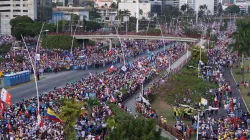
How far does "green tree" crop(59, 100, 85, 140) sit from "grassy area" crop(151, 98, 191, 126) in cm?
1037

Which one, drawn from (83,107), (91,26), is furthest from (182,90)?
(91,26)

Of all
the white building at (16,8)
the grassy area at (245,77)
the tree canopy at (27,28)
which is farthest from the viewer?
the white building at (16,8)

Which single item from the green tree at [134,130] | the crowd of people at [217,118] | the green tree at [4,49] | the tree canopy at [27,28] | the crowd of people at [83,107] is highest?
the tree canopy at [27,28]

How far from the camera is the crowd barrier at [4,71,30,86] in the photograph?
53250 mm

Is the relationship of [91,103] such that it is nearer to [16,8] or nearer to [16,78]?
[16,78]

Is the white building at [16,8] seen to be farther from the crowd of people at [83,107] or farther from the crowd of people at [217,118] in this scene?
the crowd of people at [217,118]

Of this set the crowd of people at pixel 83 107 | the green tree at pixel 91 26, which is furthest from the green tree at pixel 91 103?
the green tree at pixel 91 26

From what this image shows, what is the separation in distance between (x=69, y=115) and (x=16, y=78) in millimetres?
26203

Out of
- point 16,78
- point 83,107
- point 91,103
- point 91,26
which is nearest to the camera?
point 83,107

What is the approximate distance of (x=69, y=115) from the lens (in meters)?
29.7

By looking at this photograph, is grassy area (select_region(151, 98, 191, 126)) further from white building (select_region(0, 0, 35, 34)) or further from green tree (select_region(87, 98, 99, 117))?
white building (select_region(0, 0, 35, 34))

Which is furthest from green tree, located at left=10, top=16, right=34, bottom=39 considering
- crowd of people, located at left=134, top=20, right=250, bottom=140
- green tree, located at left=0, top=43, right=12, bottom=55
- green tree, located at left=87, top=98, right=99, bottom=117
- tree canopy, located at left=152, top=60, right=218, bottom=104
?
green tree, located at left=87, top=98, right=99, bottom=117

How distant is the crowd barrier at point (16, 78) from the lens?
53250 millimetres

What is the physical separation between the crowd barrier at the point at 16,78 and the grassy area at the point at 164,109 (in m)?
16.5
